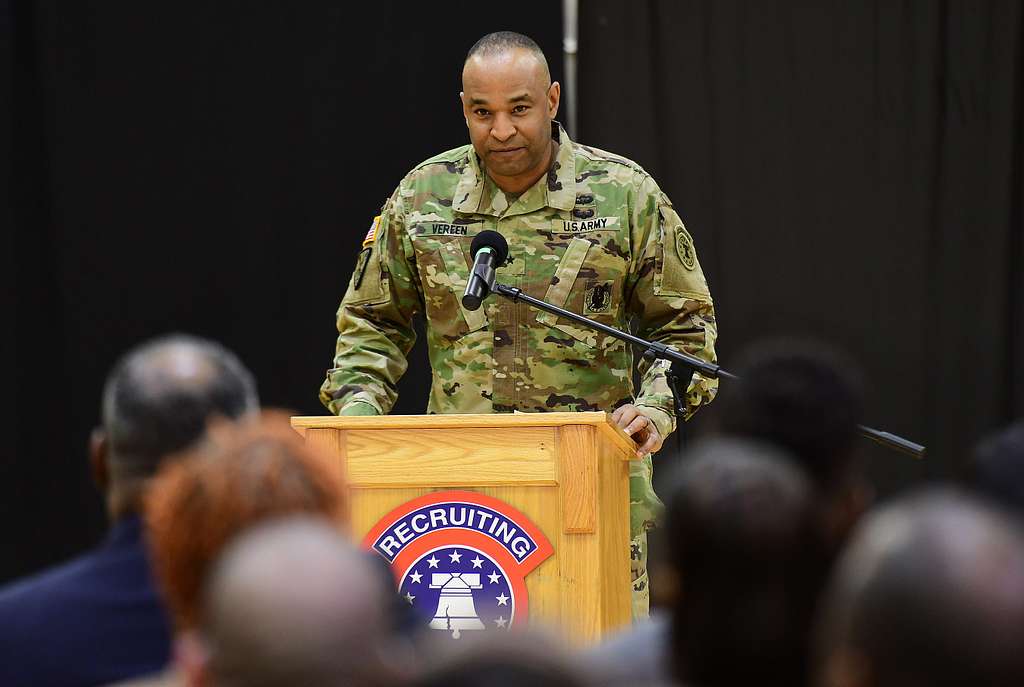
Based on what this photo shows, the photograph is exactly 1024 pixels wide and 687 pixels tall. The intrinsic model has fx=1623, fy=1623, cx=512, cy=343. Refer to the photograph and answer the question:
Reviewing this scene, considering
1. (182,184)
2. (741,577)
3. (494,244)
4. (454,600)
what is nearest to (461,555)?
(454,600)

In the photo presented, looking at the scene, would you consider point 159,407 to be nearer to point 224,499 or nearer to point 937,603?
point 224,499

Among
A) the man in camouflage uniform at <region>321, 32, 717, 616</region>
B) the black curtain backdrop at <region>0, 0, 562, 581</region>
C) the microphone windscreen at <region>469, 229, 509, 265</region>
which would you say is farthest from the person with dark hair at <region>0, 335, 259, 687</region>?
the black curtain backdrop at <region>0, 0, 562, 581</region>

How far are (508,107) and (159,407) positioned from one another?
7.75 feet

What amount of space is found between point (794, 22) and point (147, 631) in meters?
A: 4.07

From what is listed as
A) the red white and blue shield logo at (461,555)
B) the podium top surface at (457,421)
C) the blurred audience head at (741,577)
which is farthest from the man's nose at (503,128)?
the blurred audience head at (741,577)

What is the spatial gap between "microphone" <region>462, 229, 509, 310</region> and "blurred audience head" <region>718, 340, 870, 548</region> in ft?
5.26

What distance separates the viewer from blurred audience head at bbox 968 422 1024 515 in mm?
2092

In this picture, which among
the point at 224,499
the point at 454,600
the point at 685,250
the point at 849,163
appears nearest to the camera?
the point at 224,499

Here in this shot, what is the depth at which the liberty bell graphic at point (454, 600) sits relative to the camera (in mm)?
3387

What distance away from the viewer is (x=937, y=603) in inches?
50.1

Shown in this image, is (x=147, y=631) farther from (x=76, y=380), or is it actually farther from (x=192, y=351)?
(x=76, y=380)

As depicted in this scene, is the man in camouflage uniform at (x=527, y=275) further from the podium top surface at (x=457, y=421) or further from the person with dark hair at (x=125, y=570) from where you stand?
the person with dark hair at (x=125, y=570)

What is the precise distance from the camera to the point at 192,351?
85.3 inches

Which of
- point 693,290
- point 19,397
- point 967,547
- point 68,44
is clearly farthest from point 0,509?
point 967,547
